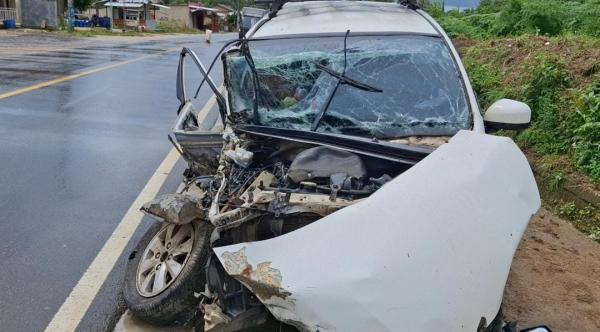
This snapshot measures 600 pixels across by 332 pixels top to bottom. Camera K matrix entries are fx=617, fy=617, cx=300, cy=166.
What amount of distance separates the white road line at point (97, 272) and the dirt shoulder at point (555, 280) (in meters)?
2.88

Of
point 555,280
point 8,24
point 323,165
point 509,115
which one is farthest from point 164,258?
point 8,24

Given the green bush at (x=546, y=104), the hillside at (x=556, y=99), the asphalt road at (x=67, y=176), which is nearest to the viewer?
the asphalt road at (x=67, y=176)

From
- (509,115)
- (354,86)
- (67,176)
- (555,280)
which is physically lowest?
(555,280)

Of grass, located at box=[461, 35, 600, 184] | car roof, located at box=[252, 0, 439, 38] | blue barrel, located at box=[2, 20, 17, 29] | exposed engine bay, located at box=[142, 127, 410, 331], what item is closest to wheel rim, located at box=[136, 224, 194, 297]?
exposed engine bay, located at box=[142, 127, 410, 331]

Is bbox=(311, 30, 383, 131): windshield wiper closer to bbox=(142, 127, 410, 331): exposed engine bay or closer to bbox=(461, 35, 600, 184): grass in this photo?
bbox=(142, 127, 410, 331): exposed engine bay

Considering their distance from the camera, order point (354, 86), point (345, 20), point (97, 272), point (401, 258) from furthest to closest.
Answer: point (345, 20) → point (97, 272) → point (354, 86) → point (401, 258)

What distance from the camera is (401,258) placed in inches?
105

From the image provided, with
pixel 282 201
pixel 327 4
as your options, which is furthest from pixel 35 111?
pixel 282 201

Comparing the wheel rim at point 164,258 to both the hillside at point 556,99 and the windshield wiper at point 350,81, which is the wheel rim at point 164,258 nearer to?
the windshield wiper at point 350,81

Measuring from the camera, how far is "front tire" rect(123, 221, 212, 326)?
3695 mm

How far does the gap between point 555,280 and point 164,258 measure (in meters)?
3.01

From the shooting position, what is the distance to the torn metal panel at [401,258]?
2.59 m

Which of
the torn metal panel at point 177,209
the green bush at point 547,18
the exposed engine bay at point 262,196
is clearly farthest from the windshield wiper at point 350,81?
the green bush at point 547,18

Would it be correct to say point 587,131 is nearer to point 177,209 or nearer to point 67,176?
point 177,209
